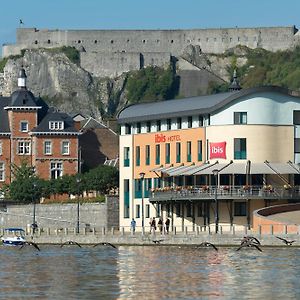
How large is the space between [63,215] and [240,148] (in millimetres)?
22242

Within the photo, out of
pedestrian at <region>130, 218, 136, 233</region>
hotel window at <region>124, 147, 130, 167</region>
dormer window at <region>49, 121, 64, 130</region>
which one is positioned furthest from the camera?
dormer window at <region>49, 121, 64, 130</region>

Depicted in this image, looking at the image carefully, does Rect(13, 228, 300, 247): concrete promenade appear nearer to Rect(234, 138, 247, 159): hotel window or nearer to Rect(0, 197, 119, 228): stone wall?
Rect(234, 138, 247, 159): hotel window

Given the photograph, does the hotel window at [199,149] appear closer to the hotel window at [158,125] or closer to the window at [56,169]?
the hotel window at [158,125]

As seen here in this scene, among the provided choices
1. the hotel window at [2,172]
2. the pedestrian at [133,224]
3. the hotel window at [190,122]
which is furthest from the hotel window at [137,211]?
the hotel window at [2,172]

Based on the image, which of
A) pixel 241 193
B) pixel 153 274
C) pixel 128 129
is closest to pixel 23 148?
pixel 128 129

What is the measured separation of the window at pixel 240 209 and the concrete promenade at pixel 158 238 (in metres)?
8.67

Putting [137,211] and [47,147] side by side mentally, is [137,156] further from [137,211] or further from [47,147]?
[47,147]

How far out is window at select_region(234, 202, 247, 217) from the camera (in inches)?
4552

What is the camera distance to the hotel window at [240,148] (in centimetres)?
11919

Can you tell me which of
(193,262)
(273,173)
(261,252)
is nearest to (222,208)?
(273,173)

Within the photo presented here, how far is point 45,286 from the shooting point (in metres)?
70.6

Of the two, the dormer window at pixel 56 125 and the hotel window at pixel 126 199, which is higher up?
the dormer window at pixel 56 125

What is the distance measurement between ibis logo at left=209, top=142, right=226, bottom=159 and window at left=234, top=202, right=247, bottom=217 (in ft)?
16.7

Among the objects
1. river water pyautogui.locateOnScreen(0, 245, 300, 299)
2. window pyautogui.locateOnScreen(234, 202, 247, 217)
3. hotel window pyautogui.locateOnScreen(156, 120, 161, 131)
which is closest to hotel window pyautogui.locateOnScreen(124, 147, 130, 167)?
hotel window pyautogui.locateOnScreen(156, 120, 161, 131)
